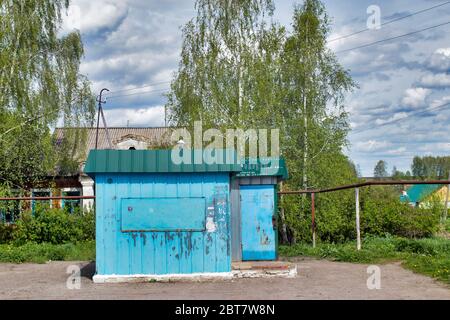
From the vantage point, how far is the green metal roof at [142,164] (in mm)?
9422

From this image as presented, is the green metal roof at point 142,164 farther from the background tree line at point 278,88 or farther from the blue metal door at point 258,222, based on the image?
the background tree line at point 278,88

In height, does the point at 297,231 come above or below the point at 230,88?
below

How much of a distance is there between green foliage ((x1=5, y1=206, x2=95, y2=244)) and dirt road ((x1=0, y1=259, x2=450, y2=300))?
17.0 ft

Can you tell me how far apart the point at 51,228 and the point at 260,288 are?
9.31m

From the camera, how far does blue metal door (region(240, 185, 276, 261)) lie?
36.1 feet

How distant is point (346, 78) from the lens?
20.2 meters

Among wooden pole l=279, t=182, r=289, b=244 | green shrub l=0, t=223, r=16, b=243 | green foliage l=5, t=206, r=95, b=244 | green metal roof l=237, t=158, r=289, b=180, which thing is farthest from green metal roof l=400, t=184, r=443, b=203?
green shrub l=0, t=223, r=16, b=243

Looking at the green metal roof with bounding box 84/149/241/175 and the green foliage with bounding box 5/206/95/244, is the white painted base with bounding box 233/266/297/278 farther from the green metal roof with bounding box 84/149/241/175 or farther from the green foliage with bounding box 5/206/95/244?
the green foliage with bounding box 5/206/95/244

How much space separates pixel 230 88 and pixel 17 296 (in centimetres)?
1284

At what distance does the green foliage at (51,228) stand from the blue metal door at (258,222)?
713 cm

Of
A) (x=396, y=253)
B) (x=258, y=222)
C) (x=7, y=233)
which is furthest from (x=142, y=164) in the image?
(x=7, y=233)

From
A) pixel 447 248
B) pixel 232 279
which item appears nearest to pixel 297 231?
pixel 447 248

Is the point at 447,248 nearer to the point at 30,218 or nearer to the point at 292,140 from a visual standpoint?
the point at 292,140

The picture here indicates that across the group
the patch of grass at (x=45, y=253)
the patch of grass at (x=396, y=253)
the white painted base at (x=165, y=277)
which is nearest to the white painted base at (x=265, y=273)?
the white painted base at (x=165, y=277)
